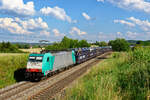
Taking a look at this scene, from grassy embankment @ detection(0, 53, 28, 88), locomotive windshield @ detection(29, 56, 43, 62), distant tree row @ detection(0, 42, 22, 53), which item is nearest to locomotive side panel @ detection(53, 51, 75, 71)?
locomotive windshield @ detection(29, 56, 43, 62)

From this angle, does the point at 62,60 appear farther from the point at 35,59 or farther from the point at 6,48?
the point at 6,48

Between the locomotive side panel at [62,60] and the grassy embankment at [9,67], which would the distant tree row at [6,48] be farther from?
the locomotive side panel at [62,60]

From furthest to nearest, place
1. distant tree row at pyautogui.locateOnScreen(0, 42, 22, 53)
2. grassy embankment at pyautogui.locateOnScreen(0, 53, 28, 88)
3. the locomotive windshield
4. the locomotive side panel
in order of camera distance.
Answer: distant tree row at pyautogui.locateOnScreen(0, 42, 22, 53) < the locomotive side panel < grassy embankment at pyautogui.locateOnScreen(0, 53, 28, 88) < the locomotive windshield

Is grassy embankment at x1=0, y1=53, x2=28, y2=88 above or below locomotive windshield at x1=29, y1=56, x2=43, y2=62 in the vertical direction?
below

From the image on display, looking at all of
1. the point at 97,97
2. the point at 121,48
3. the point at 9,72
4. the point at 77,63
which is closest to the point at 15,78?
the point at 9,72

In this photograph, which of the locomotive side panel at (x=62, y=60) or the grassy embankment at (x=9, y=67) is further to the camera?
the locomotive side panel at (x=62, y=60)

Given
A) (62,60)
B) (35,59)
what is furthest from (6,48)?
(35,59)

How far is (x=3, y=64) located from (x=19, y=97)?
11260mm

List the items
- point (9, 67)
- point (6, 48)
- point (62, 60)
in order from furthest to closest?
point (6, 48), point (62, 60), point (9, 67)

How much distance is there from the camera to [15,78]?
22203 millimetres

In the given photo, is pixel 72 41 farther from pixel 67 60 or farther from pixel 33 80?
pixel 33 80

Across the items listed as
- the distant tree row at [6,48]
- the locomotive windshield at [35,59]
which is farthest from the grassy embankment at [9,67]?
the distant tree row at [6,48]

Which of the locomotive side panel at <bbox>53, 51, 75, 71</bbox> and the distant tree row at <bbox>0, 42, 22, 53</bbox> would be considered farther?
the distant tree row at <bbox>0, 42, 22, 53</bbox>

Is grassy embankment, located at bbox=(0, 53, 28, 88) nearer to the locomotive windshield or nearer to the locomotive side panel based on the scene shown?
the locomotive windshield
